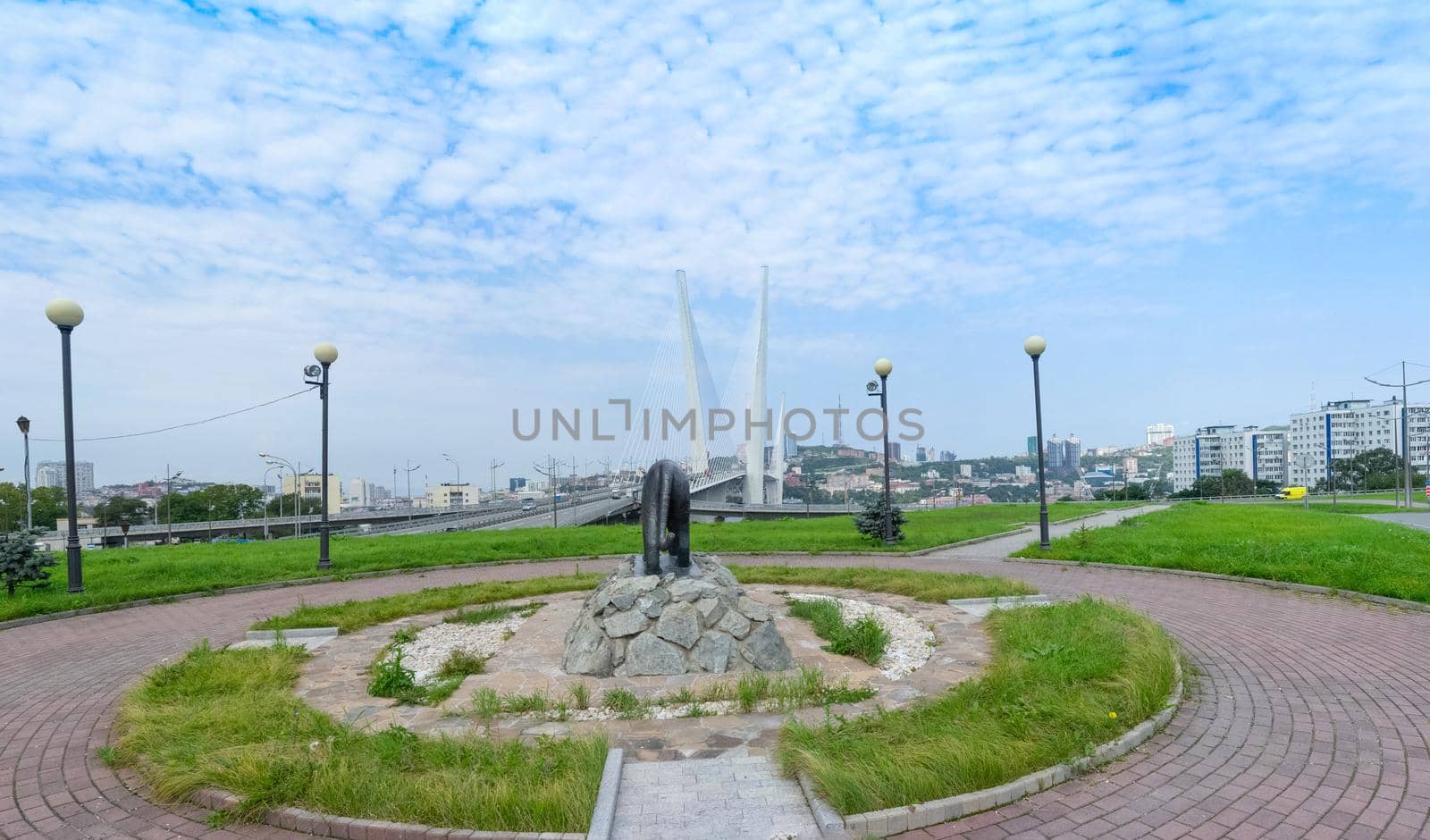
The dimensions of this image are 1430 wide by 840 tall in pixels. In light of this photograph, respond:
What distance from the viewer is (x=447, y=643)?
787cm

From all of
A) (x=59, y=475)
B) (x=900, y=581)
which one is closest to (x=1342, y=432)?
(x=900, y=581)

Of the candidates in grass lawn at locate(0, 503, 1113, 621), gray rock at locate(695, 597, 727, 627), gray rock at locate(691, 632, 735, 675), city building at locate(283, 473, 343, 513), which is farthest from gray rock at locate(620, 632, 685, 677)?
city building at locate(283, 473, 343, 513)

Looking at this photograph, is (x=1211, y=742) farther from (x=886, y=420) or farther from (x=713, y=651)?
(x=886, y=420)

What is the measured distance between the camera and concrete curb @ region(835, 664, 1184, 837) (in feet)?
11.5

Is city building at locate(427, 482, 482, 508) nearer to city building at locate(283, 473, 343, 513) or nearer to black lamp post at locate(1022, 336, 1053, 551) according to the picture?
city building at locate(283, 473, 343, 513)

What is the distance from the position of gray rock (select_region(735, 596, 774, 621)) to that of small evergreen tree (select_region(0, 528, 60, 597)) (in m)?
11.0

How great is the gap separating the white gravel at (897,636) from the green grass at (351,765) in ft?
10.3

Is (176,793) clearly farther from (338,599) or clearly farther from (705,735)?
(338,599)

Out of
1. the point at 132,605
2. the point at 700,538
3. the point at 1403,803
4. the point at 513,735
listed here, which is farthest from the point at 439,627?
the point at 700,538

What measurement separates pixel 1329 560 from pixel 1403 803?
9.19m

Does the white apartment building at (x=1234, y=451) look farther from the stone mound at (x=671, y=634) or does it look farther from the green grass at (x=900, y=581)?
the stone mound at (x=671, y=634)

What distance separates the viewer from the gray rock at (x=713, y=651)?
6.41 m

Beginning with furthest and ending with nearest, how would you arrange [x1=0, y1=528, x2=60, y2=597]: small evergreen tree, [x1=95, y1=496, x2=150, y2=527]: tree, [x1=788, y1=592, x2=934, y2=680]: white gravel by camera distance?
[x1=95, y1=496, x2=150, y2=527]: tree
[x1=0, y1=528, x2=60, y2=597]: small evergreen tree
[x1=788, y1=592, x2=934, y2=680]: white gravel

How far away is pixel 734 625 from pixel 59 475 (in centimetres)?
12960
